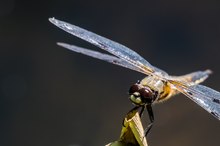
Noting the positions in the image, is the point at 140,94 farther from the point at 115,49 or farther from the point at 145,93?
the point at 115,49

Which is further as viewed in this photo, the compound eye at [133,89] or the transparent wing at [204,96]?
the transparent wing at [204,96]

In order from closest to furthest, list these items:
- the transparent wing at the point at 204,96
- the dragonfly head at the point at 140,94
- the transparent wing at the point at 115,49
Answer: the dragonfly head at the point at 140,94
the transparent wing at the point at 204,96
the transparent wing at the point at 115,49

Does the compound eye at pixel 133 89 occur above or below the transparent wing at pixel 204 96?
above

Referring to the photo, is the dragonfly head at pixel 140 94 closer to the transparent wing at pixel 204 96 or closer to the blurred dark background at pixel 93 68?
the transparent wing at pixel 204 96

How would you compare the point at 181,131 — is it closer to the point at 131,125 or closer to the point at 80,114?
the point at 80,114

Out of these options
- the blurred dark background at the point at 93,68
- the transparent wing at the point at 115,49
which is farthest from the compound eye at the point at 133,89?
the blurred dark background at the point at 93,68
